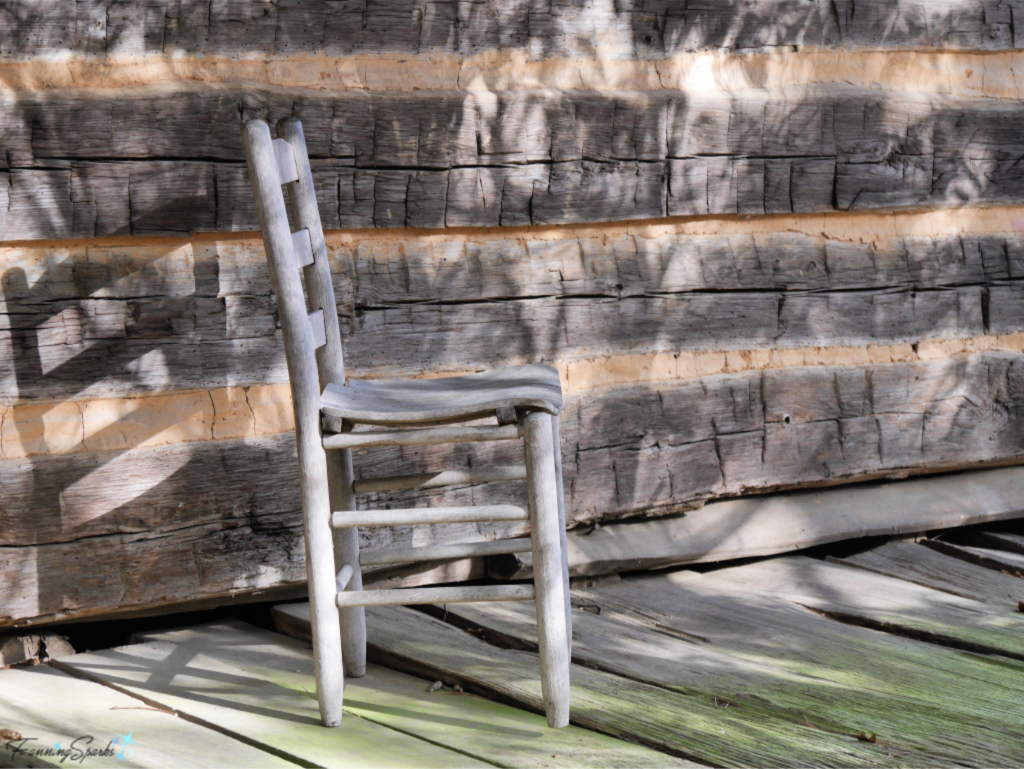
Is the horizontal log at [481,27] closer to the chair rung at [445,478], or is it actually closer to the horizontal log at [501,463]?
the horizontal log at [501,463]

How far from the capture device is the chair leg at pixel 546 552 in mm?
1907

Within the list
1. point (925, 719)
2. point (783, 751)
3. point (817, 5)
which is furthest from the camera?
point (817, 5)

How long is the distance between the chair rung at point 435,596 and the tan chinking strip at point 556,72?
50.3 inches

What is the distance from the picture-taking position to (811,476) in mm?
3223

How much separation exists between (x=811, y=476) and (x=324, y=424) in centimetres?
182

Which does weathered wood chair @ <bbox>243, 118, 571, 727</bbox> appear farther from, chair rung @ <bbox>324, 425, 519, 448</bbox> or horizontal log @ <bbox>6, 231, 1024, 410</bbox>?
horizontal log @ <bbox>6, 231, 1024, 410</bbox>

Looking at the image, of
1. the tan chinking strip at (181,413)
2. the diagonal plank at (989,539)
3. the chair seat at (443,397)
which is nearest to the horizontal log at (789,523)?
the diagonal plank at (989,539)

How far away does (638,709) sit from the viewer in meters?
2.08

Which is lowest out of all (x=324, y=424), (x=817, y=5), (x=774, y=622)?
(x=774, y=622)

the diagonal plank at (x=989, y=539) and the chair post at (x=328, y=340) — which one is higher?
the chair post at (x=328, y=340)

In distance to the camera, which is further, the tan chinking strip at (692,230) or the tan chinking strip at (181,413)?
the tan chinking strip at (692,230)

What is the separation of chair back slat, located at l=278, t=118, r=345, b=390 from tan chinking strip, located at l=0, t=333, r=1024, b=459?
1.25 ft

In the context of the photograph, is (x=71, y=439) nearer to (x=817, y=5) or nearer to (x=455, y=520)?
(x=455, y=520)

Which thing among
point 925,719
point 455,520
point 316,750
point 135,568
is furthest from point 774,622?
point 135,568
